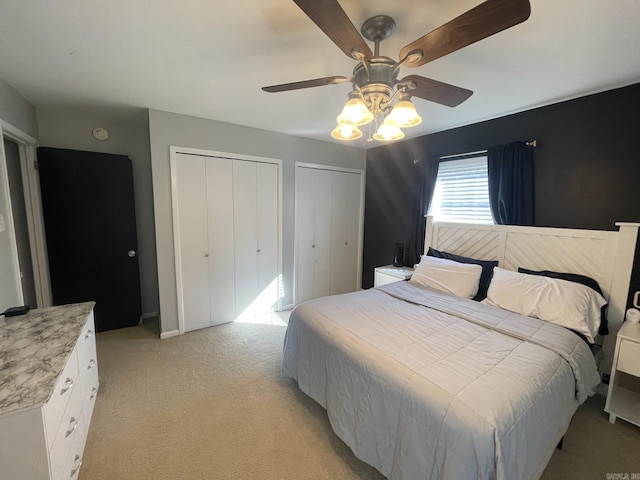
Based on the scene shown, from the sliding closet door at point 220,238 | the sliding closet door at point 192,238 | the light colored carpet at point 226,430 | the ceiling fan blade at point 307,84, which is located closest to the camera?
the ceiling fan blade at point 307,84

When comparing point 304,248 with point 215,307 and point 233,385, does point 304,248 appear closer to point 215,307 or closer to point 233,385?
point 215,307

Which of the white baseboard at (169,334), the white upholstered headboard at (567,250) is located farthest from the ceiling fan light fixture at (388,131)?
the white baseboard at (169,334)

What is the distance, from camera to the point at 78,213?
2.88 m

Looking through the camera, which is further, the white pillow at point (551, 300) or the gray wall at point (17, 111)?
the gray wall at point (17, 111)

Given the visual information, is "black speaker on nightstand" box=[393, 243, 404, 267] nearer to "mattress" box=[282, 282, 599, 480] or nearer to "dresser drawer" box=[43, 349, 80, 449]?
"mattress" box=[282, 282, 599, 480]

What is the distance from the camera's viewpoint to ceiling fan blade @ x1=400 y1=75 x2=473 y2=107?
1.40 meters

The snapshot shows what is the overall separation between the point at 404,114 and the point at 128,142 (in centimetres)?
330

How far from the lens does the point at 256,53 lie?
1.67 m

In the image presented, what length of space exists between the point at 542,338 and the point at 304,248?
2.78 meters

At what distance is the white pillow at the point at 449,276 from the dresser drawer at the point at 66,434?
272 centimetres

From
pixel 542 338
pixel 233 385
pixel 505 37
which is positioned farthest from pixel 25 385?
pixel 505 37

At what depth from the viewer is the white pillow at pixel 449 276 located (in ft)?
7.99

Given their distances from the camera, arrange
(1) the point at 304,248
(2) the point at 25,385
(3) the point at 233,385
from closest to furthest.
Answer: (2) the point at 25,385 < (3) the point at 233,385 < (1) the point at 304,248

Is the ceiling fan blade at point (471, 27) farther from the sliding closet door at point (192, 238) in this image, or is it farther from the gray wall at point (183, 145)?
the sliding closet door at point (192, 238)
